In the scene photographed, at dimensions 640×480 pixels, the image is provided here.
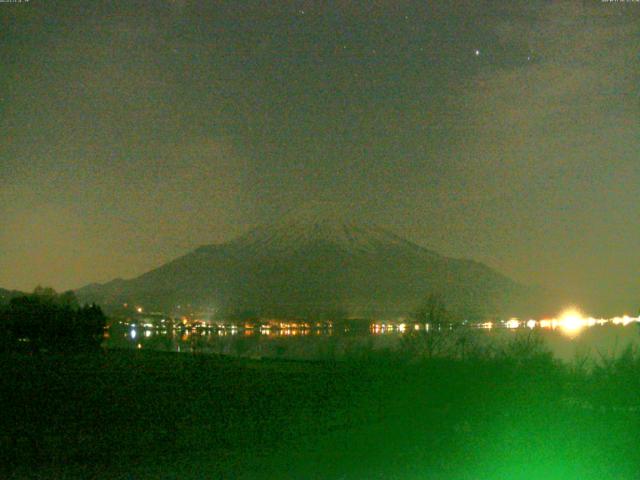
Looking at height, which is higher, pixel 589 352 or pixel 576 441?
pixel 589 352

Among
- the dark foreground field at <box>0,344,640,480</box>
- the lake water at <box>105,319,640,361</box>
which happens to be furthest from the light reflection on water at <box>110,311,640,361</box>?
the dark foreground field at <box>0,344,640,480</box>

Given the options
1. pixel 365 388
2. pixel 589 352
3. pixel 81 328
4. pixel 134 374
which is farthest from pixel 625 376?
pixel 81 328

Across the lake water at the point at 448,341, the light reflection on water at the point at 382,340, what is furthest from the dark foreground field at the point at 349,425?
the light reflection on water at the point at 382,340

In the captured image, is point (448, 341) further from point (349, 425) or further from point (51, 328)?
point (51, 328)

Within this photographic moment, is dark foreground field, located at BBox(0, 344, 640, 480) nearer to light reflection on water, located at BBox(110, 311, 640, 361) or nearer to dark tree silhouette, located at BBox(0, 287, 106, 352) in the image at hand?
light reflection on water, located at BBox(110, 311, 640, 361)

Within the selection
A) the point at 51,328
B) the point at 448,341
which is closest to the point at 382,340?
the point at 448,341

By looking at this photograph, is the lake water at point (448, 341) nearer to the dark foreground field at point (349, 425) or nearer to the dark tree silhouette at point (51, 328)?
the dark foreground field at point (349, 425)

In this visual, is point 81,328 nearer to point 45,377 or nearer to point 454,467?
point 45,377
